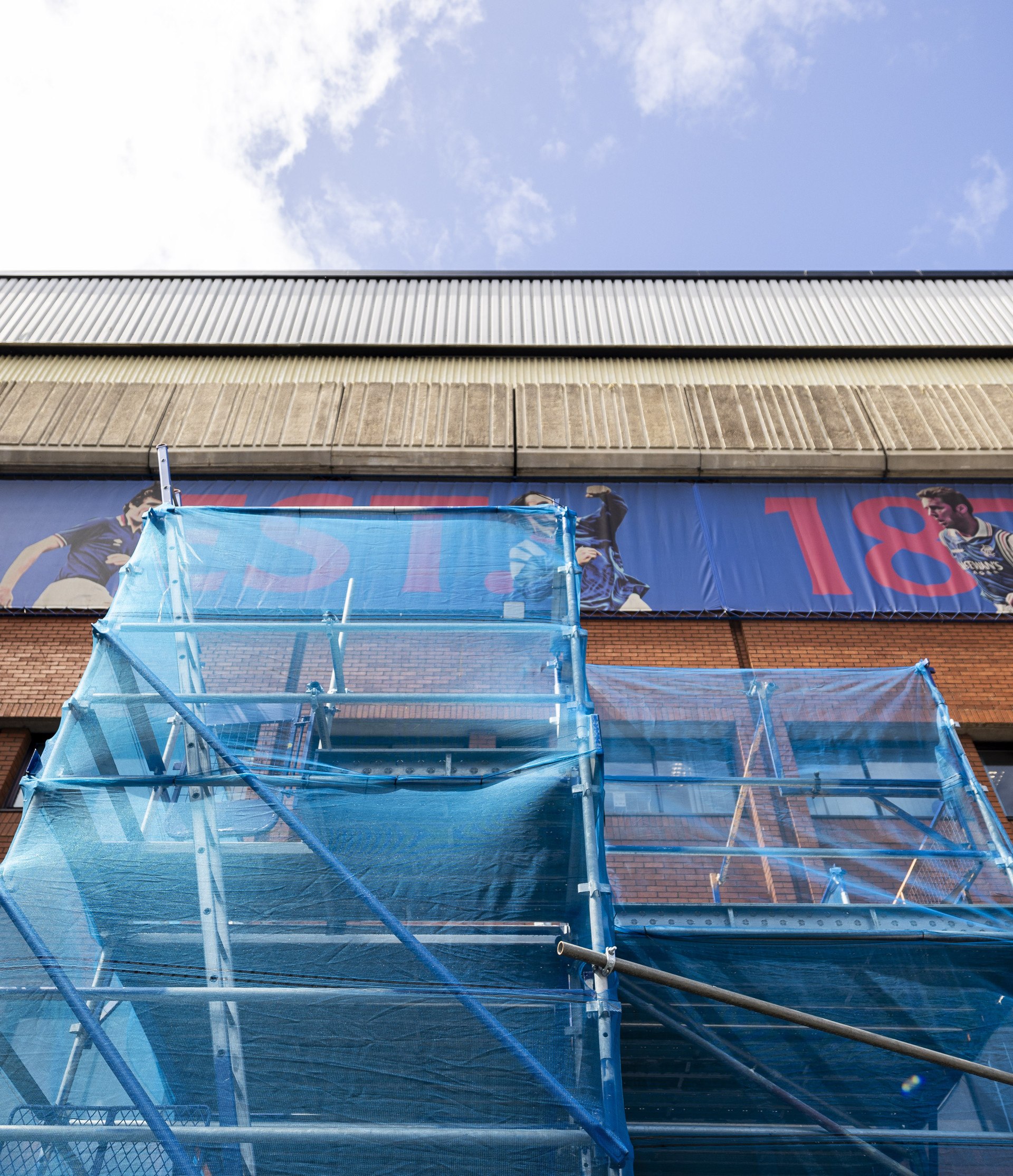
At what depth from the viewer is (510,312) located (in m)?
16.8

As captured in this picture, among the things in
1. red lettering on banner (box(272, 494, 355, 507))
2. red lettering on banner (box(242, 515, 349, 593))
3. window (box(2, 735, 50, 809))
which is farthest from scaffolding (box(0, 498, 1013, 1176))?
red lettering on banner (box(272, 494, 355, 507))

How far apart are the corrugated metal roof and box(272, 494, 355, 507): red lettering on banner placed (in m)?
3.56

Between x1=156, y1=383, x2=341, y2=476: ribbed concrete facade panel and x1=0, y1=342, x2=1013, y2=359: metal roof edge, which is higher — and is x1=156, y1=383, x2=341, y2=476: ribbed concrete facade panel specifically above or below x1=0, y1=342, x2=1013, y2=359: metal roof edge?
below

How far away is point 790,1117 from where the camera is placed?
5121 mm

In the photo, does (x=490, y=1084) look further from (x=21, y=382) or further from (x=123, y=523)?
(x=21, y=382)

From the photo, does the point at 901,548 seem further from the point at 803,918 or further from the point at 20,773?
the point at 20,773

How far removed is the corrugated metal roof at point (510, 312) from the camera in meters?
16.0

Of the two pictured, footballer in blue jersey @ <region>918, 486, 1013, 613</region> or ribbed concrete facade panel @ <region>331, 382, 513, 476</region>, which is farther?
ribbed concrete facade panel @ <region>331, 382, 513, 476</region>

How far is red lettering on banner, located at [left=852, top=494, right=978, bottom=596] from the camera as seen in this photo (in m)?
12.0

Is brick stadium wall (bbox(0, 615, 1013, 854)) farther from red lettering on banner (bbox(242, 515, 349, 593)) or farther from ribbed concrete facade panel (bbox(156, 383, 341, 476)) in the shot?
red lettering on banner (bbox(242, 515, 349, 593))

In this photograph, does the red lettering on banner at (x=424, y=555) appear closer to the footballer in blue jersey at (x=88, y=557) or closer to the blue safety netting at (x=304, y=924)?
the blue safety netting at (x=304, y=924)

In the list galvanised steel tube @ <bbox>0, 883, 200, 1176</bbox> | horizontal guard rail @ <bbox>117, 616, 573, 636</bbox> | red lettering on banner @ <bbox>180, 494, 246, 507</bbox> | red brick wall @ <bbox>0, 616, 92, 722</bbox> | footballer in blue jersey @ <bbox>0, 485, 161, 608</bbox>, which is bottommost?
galvanised steel tube @ <bbox>0, 883, 200, 1176</bbox>

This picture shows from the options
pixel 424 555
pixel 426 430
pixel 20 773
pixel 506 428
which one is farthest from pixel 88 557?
pixel 424 555

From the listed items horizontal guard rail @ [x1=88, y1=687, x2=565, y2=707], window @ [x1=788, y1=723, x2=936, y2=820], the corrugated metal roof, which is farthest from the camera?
the corrugated metal roof
